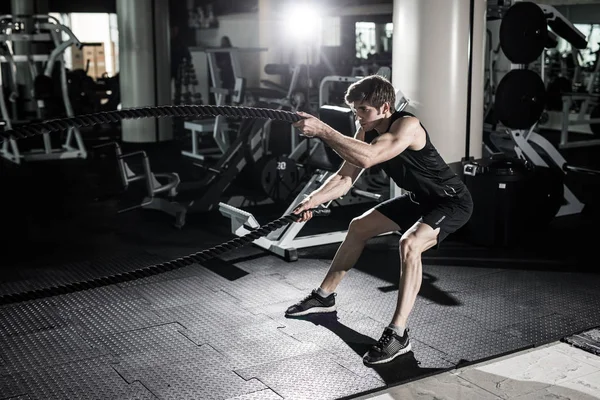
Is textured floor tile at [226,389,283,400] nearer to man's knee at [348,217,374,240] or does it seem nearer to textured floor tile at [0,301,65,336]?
man's knee at [348,217,374,240]

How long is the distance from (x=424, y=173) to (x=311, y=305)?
2.92 ft

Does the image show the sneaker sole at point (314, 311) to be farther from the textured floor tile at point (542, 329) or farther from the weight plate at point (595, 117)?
the weight plate at point (595, 117)

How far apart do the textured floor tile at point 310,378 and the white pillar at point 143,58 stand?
6.94 meters

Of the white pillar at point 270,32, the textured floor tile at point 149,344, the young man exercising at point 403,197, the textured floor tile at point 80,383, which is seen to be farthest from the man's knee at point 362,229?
the white pillar at point 270,32

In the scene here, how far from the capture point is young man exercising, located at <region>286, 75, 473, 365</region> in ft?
9.29

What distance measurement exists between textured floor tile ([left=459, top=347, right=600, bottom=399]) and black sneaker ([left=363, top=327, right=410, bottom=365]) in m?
0.27

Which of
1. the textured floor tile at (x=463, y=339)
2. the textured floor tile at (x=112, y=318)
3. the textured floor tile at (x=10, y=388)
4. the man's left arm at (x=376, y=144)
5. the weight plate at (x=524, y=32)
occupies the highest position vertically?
the weight plate at (x=524, y=32)

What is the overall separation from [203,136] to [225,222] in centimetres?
435

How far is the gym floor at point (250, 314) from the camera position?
111 inches

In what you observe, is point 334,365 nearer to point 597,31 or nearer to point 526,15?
point 526,15

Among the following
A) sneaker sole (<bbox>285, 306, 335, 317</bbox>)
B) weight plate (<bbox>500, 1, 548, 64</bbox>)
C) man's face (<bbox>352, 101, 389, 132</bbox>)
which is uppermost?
weight plate (<bbox>500, 1, 548, 64</bbox>)

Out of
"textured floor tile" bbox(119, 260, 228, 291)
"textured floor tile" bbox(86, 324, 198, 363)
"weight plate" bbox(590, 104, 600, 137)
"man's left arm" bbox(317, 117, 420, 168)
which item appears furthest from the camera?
"weight plate" bbox(590, 104, 600, 137)

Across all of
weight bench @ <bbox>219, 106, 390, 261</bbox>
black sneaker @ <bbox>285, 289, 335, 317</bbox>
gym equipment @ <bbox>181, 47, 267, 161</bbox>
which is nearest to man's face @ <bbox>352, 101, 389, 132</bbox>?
black sneaker @ <bbox>285, 289, 335, 317</bbox>

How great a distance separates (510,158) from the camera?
493cm
